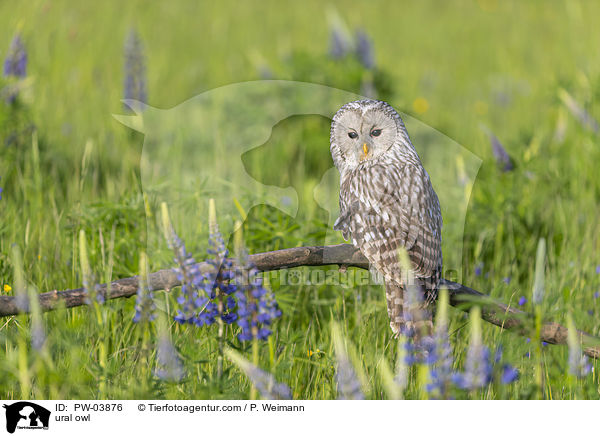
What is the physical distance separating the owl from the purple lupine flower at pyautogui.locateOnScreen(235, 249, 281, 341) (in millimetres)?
524

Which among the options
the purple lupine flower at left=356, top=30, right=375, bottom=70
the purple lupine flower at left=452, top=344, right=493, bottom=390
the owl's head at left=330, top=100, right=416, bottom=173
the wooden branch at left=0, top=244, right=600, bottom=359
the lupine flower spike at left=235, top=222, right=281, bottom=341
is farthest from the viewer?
the purple lupine flower at left=356, top=30, right=375, bottom=70

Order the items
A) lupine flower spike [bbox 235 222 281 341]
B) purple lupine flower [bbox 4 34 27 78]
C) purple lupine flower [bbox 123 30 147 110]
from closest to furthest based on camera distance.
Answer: lupine flower spike [bbox 235 222 281 341], purple lupine flower [bbox 4 34 27 78], purple lupine flower [bbox 123 30 147 110]

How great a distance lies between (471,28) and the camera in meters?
11.3

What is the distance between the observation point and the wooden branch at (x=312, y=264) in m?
2.54

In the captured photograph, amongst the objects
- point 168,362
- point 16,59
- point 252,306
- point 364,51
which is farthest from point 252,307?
point 364,51

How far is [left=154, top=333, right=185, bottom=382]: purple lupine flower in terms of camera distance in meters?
2.15

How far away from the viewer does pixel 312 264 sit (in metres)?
2.69

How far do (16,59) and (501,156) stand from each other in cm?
336

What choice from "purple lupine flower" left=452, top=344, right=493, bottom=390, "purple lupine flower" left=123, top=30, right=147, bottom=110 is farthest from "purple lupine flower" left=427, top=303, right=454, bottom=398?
"purple lupine flower" left=123, top=30, right=147, bottom=110

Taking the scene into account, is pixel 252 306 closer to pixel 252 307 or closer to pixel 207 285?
pixel 252 307
